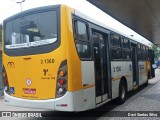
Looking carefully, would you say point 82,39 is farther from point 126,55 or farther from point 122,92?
point 126,55

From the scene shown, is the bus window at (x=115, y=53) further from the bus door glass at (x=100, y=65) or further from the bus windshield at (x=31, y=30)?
the bus windshield at (x=31, y=30)

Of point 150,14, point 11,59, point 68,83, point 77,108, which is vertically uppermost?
point 150,14

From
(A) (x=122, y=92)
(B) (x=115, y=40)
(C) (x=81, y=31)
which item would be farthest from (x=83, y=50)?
(A) (x=122, y=92)

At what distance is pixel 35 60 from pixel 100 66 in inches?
93.8

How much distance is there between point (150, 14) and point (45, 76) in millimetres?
11245

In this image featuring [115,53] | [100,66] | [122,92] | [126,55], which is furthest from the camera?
[126,55]

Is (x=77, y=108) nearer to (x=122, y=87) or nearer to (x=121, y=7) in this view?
(x=122, y=87)

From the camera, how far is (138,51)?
14977 mm

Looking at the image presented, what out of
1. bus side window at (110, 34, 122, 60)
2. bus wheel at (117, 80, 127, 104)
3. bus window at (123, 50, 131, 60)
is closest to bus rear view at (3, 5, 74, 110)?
bus side window at (110, 34, 122, 60)

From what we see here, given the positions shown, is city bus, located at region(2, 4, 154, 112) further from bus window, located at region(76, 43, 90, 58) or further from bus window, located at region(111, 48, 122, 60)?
bus window, located at region(111, 48, 122, 60)

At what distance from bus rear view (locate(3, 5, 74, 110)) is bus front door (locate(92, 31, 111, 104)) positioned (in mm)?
1706

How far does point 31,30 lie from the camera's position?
740 cm

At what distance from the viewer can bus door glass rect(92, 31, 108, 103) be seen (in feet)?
27.5

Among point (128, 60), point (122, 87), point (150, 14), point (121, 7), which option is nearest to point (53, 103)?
point (122, 87)
